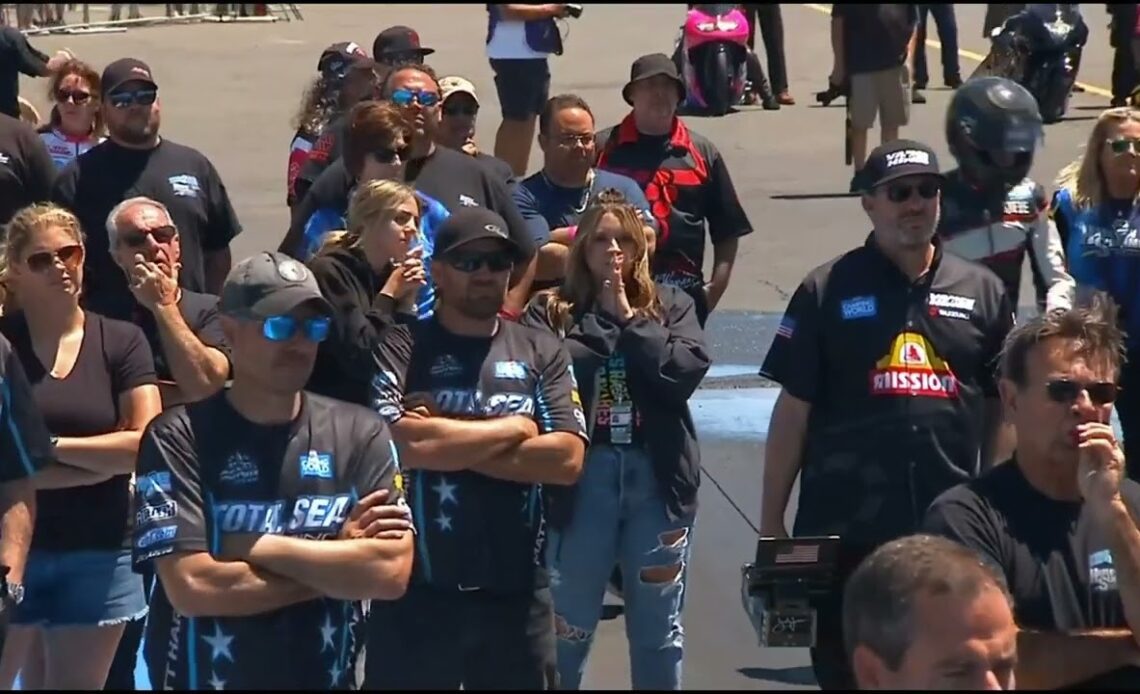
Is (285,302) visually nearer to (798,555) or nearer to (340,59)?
(798,555)

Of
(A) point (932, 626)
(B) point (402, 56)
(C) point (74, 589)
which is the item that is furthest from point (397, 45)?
(A) point (932, 626)

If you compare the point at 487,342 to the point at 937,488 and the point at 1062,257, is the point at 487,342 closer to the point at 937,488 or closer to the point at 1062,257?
the point at 937,488

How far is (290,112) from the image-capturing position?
63.3ft

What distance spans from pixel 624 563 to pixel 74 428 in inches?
70.1

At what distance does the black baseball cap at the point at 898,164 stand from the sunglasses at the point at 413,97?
2.22m

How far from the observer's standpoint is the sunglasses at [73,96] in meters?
9.02

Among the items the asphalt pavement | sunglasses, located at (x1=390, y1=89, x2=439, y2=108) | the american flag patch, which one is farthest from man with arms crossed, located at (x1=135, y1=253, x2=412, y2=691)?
sunglasses, located at (x1=390, y1=89, x2=439, y2=108)

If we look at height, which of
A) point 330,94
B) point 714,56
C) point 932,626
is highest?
point 714,56

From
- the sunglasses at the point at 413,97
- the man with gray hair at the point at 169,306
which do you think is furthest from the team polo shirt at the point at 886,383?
the sunglasses at the point at 413,97

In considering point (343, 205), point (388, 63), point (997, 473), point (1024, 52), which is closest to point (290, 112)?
point (1024, 52)

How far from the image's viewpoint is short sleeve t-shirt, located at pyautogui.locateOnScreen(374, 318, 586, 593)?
5488mm

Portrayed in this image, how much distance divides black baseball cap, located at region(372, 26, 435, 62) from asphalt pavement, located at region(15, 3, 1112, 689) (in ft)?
7.47

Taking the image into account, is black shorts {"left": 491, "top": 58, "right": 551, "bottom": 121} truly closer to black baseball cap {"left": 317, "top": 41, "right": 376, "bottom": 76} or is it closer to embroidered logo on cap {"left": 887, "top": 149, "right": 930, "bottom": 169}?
black baseball cap {"left": 317, "top": 41, "right": 376, "bottom": 76}

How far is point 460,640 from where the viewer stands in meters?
5.49
